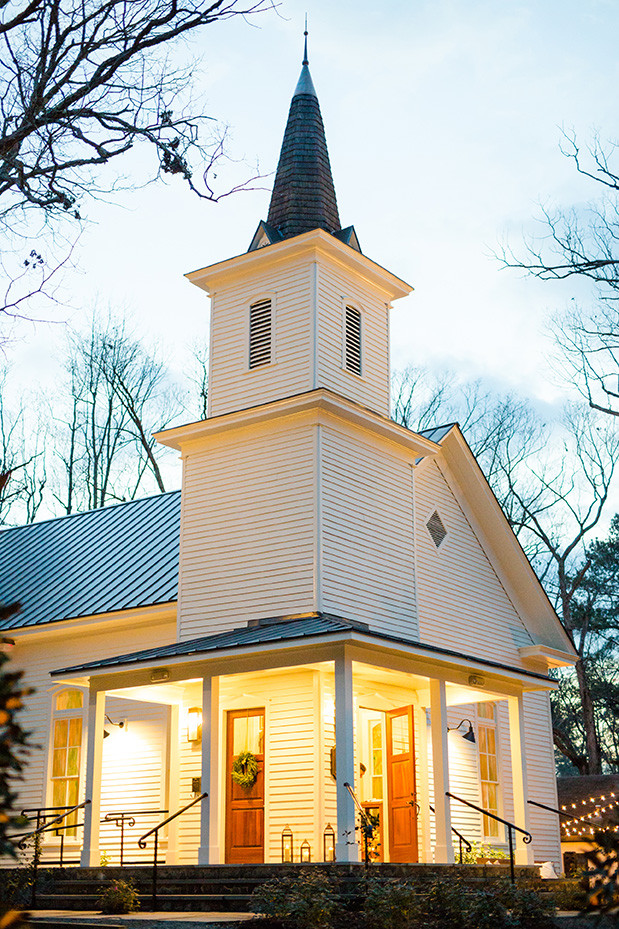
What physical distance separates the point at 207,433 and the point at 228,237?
189 inches

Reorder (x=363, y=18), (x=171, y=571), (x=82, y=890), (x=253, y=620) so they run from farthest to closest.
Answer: (x=171, y=571) → (x=253, y=620) → (x=82, y=890) → (x=363, y=18)

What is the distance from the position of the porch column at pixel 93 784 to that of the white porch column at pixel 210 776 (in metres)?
1.80

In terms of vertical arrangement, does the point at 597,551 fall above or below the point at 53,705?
above

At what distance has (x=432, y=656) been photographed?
43.0 feet

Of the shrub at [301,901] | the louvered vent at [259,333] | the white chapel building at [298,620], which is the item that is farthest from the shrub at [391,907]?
the louvered vent at [259,333]

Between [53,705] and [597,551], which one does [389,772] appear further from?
[597,551]

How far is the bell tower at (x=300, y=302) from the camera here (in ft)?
53.8

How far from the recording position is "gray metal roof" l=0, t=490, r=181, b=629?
706 inches

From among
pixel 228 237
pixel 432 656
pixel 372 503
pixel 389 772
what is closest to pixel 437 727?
pixel 432 656

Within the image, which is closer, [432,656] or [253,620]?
[432,656]

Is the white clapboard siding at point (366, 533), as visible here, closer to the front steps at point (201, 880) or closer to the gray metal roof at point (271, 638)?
the gray metal roof at point (271, 638)

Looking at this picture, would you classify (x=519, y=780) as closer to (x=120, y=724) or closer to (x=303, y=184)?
(x=120, y=724)

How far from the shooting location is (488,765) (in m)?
18.5

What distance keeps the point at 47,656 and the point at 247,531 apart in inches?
214
